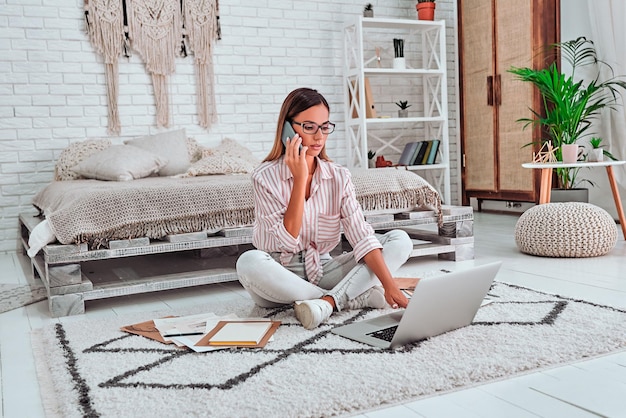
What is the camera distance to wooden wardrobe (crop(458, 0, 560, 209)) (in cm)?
471

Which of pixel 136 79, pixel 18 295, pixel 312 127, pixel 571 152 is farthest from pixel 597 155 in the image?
pixel 136 79

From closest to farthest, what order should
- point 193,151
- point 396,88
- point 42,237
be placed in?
point 42,237, point 193,151, point 396,88

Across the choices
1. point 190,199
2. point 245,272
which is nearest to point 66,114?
point 190,199

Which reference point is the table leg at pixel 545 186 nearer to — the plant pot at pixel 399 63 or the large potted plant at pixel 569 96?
the large potted plant at pixel 569 96

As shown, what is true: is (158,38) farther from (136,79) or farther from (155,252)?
(155,252)

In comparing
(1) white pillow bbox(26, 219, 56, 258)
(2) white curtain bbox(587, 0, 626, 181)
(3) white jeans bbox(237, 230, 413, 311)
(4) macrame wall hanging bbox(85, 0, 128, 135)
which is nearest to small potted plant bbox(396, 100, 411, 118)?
(2) white curtain bbox(587, 0, 626, 181)

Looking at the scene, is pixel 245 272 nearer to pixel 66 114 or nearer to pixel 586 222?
pixel 586 222

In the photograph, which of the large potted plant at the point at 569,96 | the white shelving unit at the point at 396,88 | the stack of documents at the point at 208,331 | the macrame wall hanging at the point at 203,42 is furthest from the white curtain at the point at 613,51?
the stack of documents at the point at 208,331

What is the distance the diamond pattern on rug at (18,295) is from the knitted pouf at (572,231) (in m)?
2.30

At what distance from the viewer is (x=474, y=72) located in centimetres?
541

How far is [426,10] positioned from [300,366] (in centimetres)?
429

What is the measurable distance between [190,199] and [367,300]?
0.89 m

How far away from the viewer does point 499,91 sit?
510cm

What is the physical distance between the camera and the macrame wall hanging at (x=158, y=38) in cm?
454
